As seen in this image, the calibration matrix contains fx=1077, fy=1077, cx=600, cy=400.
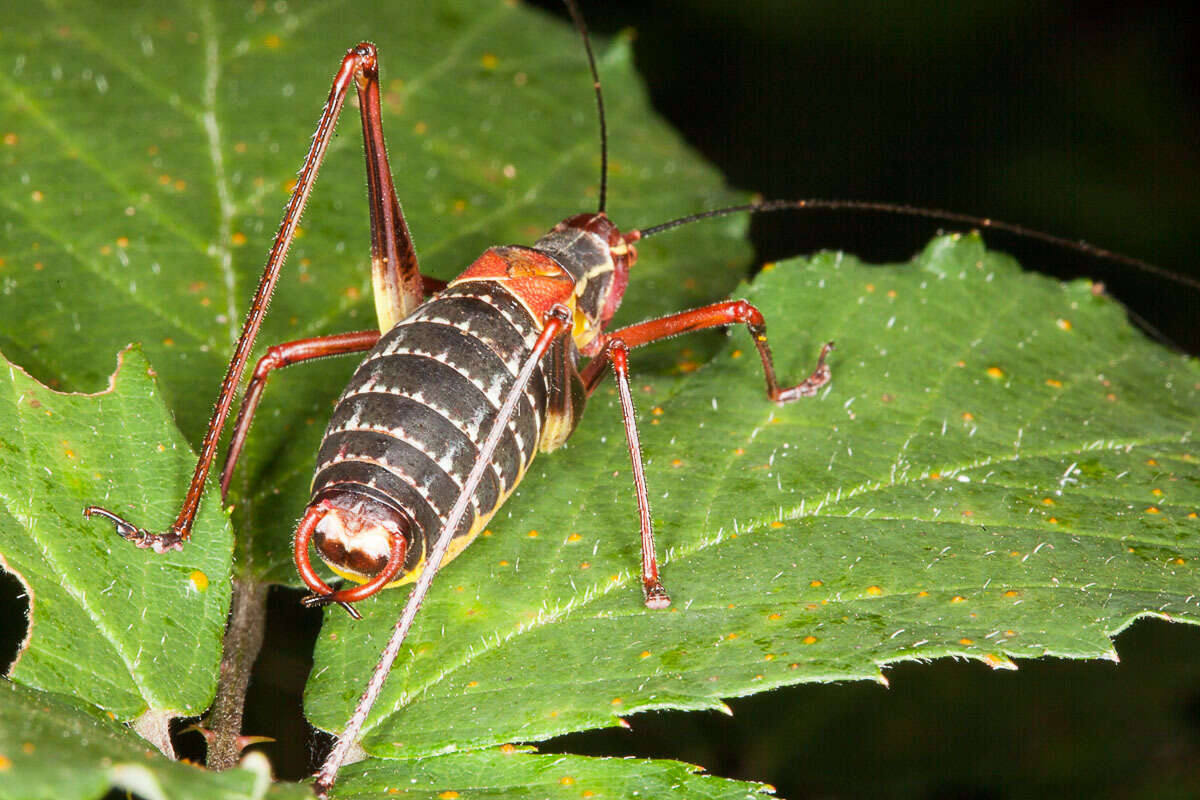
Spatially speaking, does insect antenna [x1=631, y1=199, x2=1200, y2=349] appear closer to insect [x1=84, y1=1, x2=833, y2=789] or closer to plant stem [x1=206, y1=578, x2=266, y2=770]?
insect [x1=84, y1=1, x2=833, y2=789]

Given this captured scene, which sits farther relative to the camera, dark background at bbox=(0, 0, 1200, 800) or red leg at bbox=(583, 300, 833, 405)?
dark background at bbox=(0, 0, 1200, 800)

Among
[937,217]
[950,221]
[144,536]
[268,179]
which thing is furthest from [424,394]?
[950,221]

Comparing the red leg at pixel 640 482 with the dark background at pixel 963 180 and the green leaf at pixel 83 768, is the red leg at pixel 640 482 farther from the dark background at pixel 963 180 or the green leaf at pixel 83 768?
the dark background at pixel 963 180

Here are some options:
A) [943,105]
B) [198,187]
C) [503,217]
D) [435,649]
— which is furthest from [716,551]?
[943,105]

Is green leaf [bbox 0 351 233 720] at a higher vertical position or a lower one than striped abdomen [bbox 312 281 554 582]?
lower

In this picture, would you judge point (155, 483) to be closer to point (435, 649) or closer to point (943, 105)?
point (435, 649)

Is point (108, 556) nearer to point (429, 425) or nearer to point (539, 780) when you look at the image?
point (429, 425)

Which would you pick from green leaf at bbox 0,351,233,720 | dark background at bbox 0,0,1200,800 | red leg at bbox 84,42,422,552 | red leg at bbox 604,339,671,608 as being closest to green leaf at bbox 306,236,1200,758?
red leg at bbox 604,339,671,608
